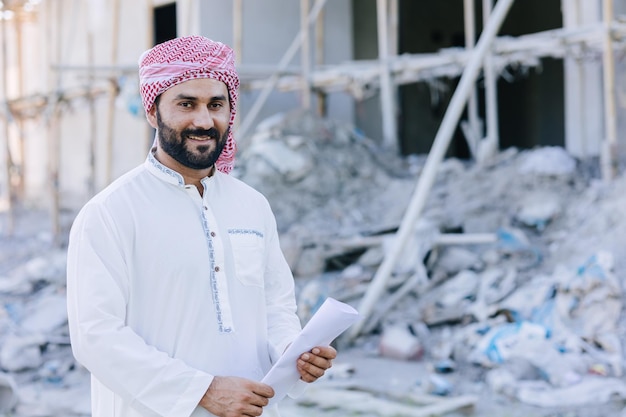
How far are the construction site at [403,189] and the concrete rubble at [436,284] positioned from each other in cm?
2

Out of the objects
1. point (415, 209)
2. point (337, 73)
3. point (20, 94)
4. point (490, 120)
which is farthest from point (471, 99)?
point (20, 94)

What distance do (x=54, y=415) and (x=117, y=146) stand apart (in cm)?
782

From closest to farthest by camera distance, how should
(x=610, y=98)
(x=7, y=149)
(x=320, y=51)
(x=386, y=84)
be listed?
1. (x=610, y=98)
2. (x=386, y=84)
3. (x=320, y=51)
4. (x=7, y=149)

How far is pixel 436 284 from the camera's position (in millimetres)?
7633

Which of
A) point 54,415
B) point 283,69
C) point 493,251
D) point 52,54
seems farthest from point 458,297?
point 52,54

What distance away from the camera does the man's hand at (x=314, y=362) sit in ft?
7.15

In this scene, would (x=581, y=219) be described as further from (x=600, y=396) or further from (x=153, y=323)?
(x=153, y=323)

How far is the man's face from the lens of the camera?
219 cm

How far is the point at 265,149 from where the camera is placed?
1007 centimetres

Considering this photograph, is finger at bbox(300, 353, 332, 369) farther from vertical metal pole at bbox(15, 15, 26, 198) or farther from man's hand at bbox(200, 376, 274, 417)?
vertical metal pole at bbox(15, 15, 26, 198)

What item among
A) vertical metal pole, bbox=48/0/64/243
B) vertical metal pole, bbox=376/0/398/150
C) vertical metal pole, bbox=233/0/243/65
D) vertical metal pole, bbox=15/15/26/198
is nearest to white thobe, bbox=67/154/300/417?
vertical metal pole, bbox=376/0/398/150

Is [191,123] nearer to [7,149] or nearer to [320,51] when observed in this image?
[320,51]

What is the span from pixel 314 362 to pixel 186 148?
624mm

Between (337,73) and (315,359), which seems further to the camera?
(337,73)
